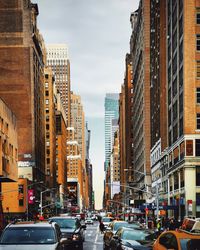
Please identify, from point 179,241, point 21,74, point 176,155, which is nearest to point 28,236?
point 179,241

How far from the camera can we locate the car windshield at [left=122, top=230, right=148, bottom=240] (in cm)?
2263

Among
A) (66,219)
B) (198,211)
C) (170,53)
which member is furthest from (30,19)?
(66,219)

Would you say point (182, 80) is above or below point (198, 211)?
above

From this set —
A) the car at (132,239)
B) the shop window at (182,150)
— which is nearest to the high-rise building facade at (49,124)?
the shop window at (182,150)

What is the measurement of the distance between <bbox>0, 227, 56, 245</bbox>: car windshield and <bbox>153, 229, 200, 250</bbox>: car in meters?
3.18

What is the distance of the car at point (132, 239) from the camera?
20.5m

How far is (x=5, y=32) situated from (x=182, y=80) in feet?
230

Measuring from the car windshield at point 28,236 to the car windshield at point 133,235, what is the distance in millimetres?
5023

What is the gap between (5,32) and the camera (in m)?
134

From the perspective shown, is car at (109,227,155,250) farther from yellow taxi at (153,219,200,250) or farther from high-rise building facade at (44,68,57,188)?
high-rise building facade at (44,68,57,188)

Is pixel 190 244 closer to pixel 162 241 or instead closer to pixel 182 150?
pixel 162 241

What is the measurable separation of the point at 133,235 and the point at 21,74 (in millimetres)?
111690

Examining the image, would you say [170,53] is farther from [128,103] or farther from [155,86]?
[128,103]

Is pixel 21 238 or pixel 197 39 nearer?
pixel 21 238
